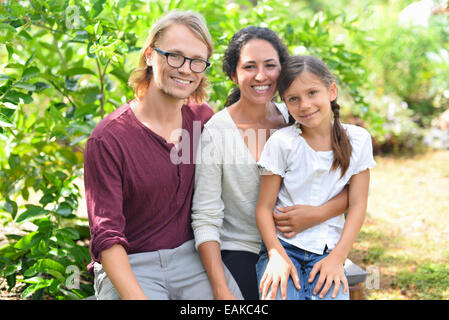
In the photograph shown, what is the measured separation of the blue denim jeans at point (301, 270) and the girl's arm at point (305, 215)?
0.25ft

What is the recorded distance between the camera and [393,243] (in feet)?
12.2

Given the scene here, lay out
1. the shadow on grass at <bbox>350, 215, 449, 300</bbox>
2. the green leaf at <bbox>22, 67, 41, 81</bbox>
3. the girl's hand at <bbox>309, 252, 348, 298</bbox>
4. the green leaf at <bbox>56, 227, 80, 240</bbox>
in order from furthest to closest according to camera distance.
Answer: the shadow on grass at <bbox>350, 215, 449, 300</bbox>, the green leaf at <bbox>56, 227, 80, 240</bbox>, the green leaf at <bbox>22, 67, 41, 81</bbox>, the girl's hand at <bbox>309, 252, 348, 298</bbox>

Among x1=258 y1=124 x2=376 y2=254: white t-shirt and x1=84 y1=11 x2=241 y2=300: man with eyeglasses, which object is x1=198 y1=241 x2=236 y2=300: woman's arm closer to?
x1=84 y1=11 x2=241 y2=300: man with eyeglasses

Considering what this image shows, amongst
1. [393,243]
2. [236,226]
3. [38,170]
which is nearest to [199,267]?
[236,226]

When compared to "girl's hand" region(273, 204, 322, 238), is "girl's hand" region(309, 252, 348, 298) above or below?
below

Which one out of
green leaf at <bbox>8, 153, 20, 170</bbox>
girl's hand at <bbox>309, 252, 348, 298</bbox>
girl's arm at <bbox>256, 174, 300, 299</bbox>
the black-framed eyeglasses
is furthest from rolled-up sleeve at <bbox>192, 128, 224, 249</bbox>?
green leaf at <bbox>8, 153, 20, 170</bbox>

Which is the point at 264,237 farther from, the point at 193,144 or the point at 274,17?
the point at 274,17

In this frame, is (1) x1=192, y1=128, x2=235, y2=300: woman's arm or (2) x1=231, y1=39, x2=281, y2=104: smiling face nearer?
(1) x1=192, y1=128, x2=235, y2=300: woman's arm

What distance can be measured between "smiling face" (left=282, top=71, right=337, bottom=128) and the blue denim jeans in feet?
1.83

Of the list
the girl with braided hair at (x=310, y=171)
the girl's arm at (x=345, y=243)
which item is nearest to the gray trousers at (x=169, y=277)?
the girl with braided hair at (x=310, y=171)

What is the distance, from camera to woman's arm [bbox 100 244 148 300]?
1815mm

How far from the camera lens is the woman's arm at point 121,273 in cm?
182

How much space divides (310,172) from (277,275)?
18.3 inches

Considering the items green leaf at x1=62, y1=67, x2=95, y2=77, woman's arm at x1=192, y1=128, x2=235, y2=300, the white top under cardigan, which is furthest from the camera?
green leaf at x1=62, y1=67, x2=95, y2=77
